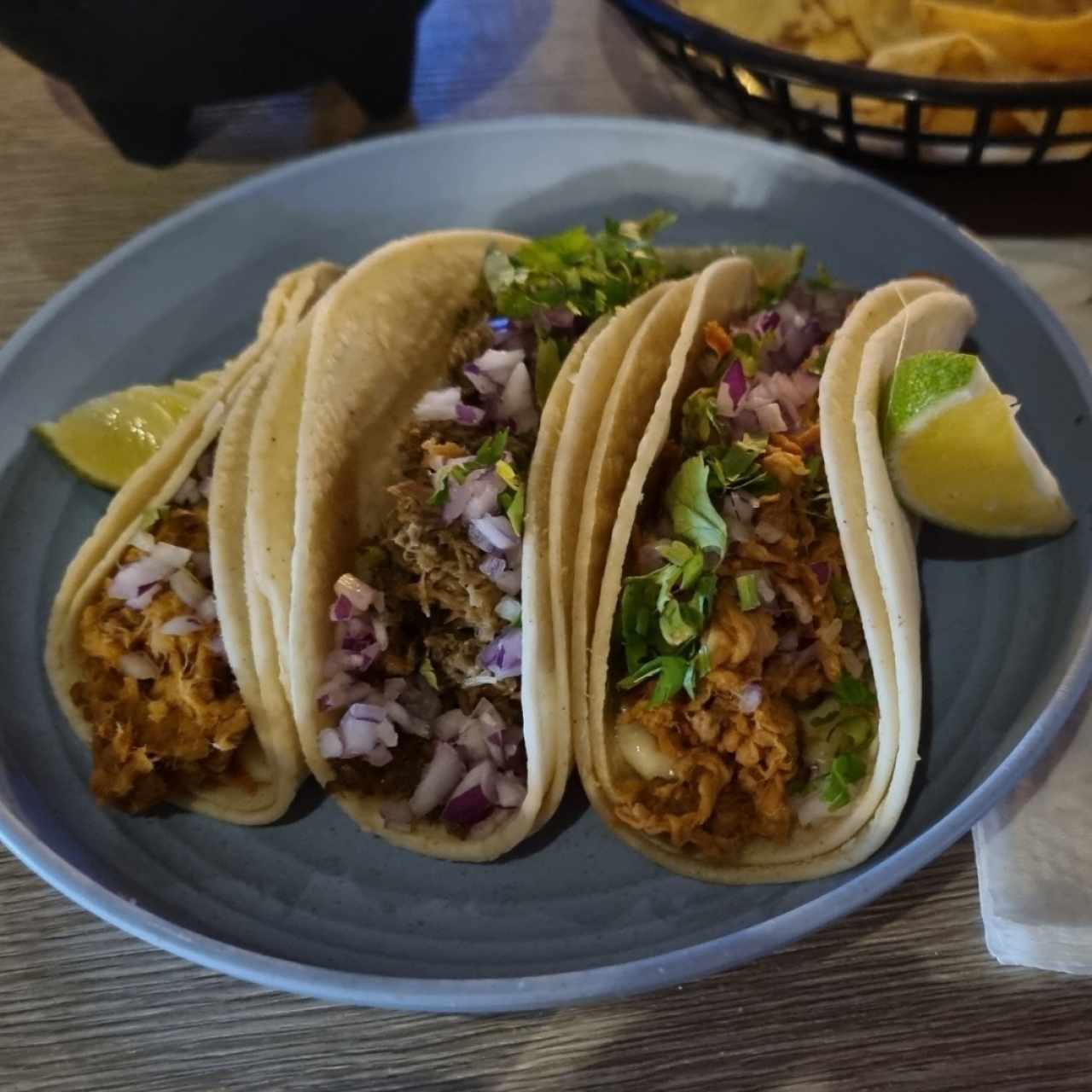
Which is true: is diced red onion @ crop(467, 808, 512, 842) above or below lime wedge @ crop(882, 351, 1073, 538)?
below

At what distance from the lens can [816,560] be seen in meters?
1.53

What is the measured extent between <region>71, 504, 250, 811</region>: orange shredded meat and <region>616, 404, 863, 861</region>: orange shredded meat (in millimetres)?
606

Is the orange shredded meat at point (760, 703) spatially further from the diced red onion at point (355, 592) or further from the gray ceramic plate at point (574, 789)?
the diced red onion at point (355, 592)

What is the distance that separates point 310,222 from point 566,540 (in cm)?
109

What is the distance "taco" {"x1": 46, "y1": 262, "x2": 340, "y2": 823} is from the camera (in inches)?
59.1

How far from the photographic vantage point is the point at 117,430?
6.05 feet

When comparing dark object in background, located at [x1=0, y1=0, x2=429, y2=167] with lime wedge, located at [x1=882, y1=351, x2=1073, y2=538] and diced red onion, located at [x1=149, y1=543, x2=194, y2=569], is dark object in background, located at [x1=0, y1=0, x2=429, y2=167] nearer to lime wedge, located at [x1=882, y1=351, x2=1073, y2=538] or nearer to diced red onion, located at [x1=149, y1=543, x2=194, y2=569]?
diced red onion, located at [x1=149, y1=543, x2=194, y2=569]

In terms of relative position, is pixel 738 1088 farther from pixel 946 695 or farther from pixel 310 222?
pixel 310 222

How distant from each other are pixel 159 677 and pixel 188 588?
146 mm

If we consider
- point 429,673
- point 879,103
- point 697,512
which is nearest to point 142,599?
point 429,673

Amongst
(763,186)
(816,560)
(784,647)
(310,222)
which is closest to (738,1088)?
(784,647)

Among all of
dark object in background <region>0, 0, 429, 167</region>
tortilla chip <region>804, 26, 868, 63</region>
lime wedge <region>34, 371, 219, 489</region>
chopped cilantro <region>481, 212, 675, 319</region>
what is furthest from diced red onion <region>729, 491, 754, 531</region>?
dark object in background <region>0, 0, 429, 167</region>

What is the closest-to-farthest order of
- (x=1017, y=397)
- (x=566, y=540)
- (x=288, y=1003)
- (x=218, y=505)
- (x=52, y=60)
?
(x=288, y=1003) → (x=566, y=540) → (x=218, y=505) → (x=1017, y=397) → (x=52, y=60)

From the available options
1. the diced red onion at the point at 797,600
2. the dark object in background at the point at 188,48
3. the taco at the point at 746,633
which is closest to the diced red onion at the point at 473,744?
the taco at the point at 746,633
